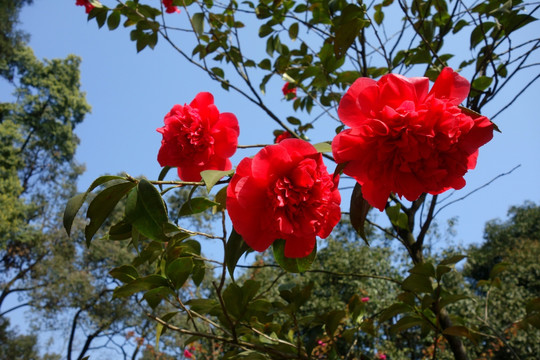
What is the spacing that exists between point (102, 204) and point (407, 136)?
1.18ft

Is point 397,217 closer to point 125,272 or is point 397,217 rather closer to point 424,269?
point 424,269

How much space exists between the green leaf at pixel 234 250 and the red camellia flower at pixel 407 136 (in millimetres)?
156

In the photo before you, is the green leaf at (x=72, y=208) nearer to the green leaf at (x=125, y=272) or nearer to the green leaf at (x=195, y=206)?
the green leaf at (x=195, y=206)

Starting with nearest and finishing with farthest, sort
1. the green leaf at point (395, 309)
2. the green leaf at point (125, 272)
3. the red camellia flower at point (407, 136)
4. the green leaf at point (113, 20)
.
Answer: the red camellia flower at point (407, 136), the green leaf at point (125, 272), the green leaf at point (395, 309), the green leaf at point (113, 20)

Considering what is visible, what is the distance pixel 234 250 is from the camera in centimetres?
47

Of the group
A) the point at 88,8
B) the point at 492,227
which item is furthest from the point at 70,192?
the point at 492,227

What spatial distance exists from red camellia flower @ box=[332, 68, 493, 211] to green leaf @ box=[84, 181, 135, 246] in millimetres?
258

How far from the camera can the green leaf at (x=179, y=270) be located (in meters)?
0.63

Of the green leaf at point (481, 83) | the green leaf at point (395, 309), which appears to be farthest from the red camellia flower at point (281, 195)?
the green leaf at point (481, 83)

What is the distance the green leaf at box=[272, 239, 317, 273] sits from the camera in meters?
0.48

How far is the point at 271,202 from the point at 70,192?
469 inches

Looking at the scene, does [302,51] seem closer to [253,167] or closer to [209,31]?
[209,31]

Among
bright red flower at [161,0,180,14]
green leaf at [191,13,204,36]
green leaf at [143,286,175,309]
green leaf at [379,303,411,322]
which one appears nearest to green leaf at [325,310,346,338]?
green leaf at [379,303,411,322]

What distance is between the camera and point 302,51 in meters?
1.52
